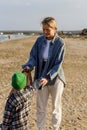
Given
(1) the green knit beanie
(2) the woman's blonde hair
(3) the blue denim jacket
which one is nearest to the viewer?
(1) the green knit beanie

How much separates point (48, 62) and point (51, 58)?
2.6 inches

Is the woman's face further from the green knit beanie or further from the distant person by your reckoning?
the green knit beanie

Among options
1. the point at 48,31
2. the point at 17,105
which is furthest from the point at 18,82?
the point at 48,31

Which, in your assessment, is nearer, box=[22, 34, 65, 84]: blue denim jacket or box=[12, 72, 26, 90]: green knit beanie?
box=[12, 72, 26, 90]: green knit beanie

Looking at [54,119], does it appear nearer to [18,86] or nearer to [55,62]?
[55,62]

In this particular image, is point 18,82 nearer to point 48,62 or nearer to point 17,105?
point 17,105

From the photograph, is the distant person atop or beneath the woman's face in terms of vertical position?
beneath

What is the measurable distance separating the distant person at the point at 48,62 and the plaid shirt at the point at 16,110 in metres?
0.46

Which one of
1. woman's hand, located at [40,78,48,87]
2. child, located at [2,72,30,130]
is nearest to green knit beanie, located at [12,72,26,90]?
child, located at [2,72,30,130]

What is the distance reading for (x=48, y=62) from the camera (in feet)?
15.0

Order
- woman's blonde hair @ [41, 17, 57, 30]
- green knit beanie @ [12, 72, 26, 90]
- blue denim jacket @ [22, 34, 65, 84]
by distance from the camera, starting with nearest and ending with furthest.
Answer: green knit beanie @ [12, 72, 26, 90]
woman's blonde hair @ [41, 17, 57, 30]
blue denim jacket @ [22, 34, 65, 84]

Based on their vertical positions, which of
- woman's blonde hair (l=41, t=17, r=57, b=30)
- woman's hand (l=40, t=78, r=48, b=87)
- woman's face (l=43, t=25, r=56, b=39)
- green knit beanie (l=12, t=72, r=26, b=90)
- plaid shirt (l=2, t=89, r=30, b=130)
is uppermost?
woman's blonde hair (l=41, t=17, r=57, b=30)

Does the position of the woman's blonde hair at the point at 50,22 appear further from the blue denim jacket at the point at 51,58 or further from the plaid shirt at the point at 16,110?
the plaid shirt at the point at 16,110

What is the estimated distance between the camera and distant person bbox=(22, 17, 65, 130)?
4488 mm
